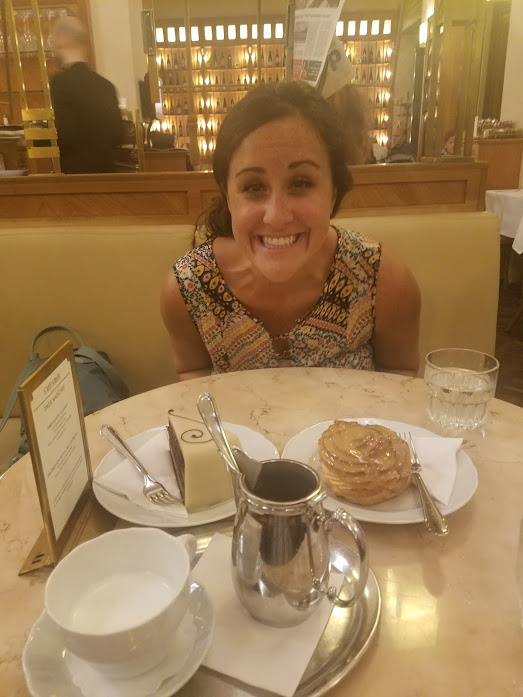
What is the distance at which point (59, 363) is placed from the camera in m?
0.72

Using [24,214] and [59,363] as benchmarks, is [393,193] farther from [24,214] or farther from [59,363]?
[59,363]

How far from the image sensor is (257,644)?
546 mm

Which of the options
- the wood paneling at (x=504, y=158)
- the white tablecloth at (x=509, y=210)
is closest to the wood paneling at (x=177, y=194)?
the white tablecloth at (x=509, y=210)

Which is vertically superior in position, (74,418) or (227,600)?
(74,418)

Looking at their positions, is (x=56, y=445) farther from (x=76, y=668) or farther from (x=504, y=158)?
(x=504, y=158)

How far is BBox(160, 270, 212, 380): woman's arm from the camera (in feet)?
4.88

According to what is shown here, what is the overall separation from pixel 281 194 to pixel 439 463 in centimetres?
72

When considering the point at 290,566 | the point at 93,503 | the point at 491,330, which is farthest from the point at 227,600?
the point at 491,330

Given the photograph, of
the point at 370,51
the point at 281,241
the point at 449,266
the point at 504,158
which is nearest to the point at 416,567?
the point at 281,241

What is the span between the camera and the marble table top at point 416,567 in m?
0.53

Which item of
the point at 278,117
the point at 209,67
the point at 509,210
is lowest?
the point at 509,210

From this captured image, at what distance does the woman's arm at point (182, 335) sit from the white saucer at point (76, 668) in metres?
1.01

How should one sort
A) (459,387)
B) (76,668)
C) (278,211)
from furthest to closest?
1. (278,211)
2. (459,387)
3. (76,668)

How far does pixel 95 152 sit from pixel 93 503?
2.43m
